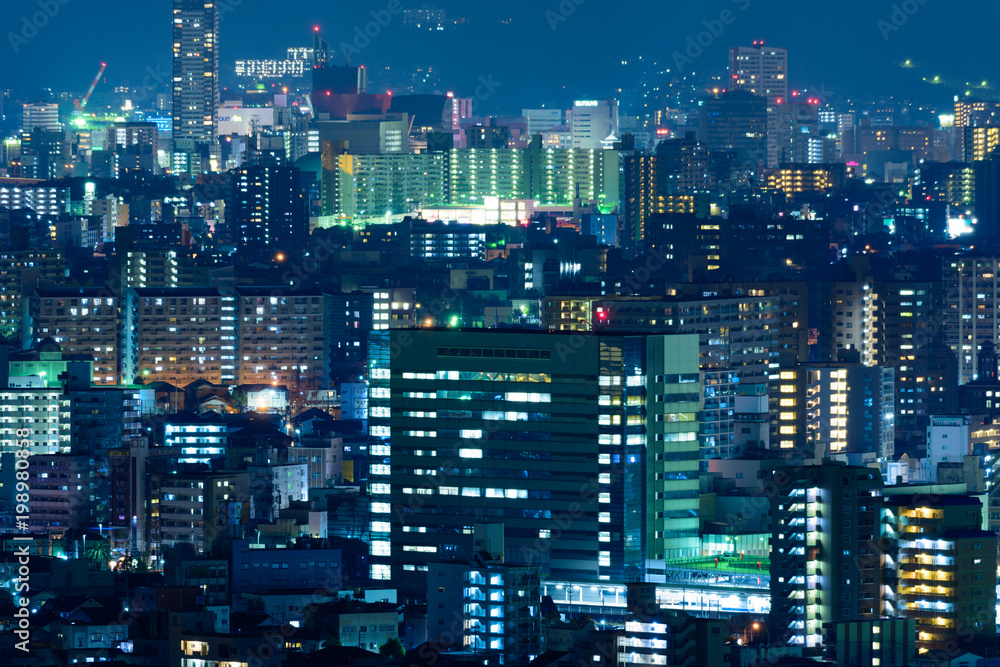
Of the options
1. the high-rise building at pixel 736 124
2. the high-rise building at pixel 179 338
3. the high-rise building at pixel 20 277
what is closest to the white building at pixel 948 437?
the high-rise building at pixel 179 338

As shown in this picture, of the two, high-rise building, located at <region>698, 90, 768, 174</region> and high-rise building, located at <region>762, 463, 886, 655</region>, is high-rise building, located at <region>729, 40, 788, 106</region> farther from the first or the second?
high-rise building, located at <region>762, 463, 886, 655</region>

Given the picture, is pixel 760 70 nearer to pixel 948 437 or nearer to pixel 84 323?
pixel 84 323

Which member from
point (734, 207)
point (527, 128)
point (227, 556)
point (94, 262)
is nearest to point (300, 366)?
point (94, 262)

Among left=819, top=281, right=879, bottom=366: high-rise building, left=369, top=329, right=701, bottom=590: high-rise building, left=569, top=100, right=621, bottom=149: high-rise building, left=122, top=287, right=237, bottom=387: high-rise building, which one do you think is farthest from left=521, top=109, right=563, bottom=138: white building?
left=369, top=329, right=701, bottom=590: high-rise building

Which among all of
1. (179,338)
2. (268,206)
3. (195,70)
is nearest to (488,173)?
(268,206)

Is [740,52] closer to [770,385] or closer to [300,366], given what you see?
[300,366]

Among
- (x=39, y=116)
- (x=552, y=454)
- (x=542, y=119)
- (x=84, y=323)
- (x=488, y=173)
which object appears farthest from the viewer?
(x=542, y=119)
